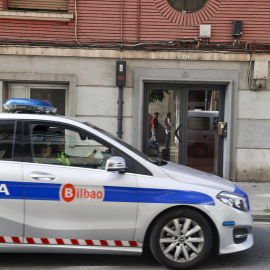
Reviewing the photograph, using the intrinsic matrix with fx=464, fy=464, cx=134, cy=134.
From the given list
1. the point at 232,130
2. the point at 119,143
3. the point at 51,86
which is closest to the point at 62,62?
the point at 51,86

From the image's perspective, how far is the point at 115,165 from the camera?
15.1 ft

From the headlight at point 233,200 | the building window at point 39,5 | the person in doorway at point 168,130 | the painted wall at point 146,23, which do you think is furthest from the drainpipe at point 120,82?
the headlight at point 233,200

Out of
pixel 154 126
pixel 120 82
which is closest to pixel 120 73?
pixel 120 82

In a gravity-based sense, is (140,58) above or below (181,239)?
above

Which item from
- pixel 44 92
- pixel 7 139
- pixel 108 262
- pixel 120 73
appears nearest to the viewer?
pixel 7 139

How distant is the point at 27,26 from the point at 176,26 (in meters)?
3.39

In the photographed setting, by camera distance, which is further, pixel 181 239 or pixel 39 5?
pixel 39 5

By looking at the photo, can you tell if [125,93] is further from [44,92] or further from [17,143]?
[17,143]

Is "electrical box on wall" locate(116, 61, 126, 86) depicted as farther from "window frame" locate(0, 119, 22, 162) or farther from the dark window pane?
"window frame" locate(0, 119, 22, 162)

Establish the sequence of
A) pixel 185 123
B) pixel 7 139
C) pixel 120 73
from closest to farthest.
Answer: pixel 7 139
pixel 120 73
pixel 185 123

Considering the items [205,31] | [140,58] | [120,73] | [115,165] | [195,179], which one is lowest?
[195,179]

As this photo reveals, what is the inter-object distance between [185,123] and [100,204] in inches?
266

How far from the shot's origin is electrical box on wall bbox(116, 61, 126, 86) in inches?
410

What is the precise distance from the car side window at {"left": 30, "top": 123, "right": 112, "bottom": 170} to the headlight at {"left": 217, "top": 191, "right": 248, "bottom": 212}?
1.24 meters
